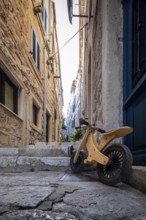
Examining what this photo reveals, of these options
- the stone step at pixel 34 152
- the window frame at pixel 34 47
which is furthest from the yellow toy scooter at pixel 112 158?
the window frame at pixel 34 47

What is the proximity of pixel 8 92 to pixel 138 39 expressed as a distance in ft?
14.5

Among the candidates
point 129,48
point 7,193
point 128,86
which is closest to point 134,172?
point 7,193

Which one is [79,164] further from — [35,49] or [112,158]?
[35,49]

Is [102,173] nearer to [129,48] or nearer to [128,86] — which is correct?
[128,86]

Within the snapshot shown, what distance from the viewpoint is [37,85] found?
1048 cm

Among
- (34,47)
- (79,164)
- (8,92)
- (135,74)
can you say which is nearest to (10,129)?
(8,92)

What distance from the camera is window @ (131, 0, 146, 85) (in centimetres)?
298

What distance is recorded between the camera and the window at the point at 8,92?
20.1ft

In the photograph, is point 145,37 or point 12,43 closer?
point 145,37

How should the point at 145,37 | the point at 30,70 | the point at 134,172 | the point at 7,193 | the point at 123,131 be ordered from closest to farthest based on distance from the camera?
the point at 7,193 → the point at 134,172 → the point at 123,131 → the point at 145,37 → the point at 30,70

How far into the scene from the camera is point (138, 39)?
10.2 ft

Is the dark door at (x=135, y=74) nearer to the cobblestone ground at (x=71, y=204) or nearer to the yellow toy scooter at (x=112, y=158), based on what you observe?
the yellow toy scooter at (x=112, y=158)

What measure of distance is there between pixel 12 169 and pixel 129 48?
7.96ft

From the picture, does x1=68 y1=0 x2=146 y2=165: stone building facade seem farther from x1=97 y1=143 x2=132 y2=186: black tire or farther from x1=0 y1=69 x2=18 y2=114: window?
x1=0 y1=69 x2=18 y2=114: window
